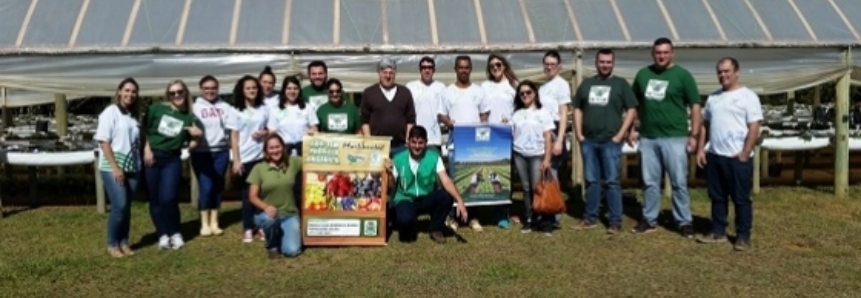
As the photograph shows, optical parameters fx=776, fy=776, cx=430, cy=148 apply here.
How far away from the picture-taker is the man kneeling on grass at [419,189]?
7281 mm

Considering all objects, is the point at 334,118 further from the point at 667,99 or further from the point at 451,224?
the point at 667,99

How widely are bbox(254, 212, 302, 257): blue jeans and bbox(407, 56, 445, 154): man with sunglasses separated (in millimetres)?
1537

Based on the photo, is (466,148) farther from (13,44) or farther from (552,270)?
(13,44)

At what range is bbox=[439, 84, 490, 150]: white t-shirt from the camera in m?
7.62

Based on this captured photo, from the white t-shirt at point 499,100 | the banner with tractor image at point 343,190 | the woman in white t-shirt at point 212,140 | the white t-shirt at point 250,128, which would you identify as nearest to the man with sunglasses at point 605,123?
the white t-shirt at point 499,100

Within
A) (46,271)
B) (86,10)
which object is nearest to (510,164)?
(46,271)

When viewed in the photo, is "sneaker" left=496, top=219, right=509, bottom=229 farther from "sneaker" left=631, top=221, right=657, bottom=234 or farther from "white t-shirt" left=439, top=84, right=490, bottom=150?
"sneaker" left=631, top=221, right=657, bottom=234

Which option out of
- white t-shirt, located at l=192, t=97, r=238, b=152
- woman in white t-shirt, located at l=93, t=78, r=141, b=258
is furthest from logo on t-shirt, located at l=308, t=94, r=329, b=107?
woman in white t-shirt, located at l=93, t=78, r=141, b=258

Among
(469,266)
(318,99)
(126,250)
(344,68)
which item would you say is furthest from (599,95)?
(126,250)

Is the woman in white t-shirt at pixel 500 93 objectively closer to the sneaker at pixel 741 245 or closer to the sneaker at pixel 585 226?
the sneaker at pixel 585 226

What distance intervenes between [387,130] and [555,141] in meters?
1.65

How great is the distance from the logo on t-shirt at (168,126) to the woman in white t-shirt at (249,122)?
57cm

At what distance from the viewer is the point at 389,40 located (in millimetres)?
9953

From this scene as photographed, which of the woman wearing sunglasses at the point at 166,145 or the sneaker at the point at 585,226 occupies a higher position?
the woman wearing sunglasses at the point at 166,145
